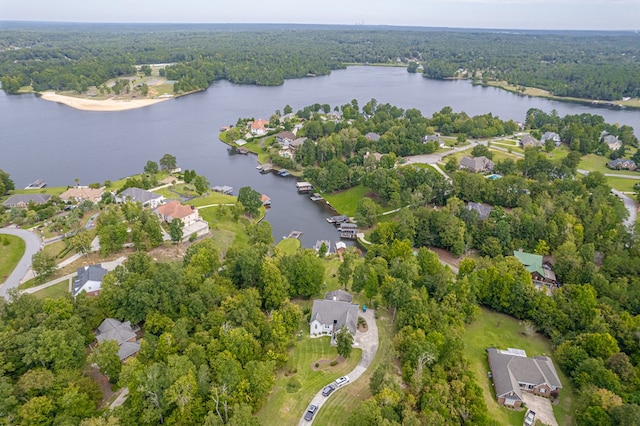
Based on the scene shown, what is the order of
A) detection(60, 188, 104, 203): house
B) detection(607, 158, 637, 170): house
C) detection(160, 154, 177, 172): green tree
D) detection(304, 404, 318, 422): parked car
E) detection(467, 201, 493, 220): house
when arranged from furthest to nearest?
detection(607, 158, 637, 170): house, detection(160, 154, 177, 172): green tree, detection(60, 188, 104, 203): house, detection(467, 201, 493, 220): house, detection(304, 404, 318, 422): parked car

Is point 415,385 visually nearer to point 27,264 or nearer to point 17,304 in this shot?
point 17,304

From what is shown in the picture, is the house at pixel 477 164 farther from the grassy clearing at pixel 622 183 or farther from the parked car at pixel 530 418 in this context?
the parked car at pixel 530 418

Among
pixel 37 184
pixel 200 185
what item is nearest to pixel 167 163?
pixel 200 185

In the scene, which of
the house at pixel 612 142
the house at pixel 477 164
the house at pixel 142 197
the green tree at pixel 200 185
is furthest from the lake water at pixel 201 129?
the house at pixel 477 164

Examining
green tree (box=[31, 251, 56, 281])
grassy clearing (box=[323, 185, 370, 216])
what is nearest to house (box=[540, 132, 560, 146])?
grassy clearing (box=[323, 185, 370, 216])

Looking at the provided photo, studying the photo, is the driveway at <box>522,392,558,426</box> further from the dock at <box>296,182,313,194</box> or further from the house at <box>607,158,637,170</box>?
the house at <box>607,158,637,170</box>
